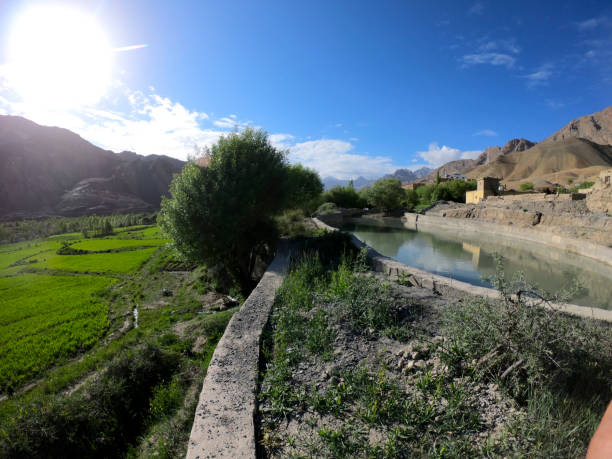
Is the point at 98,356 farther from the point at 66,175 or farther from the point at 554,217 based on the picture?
the point at 66,175

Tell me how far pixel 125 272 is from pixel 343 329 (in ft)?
52.1

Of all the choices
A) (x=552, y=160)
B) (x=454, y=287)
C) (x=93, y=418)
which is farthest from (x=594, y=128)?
(x=93, y=418)

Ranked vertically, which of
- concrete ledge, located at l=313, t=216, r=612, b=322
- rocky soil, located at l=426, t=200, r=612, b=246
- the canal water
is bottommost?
the canal water

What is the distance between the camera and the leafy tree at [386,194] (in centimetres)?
4725

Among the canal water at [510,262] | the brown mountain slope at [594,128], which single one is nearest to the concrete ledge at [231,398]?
the canal water at [510,262]

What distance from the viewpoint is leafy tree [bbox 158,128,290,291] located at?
30.9 ft

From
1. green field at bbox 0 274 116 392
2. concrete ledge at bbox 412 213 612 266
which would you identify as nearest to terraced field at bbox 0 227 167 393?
green field at bbox 0 274 116 392

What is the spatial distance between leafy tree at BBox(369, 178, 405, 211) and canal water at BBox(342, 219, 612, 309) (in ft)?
81.0

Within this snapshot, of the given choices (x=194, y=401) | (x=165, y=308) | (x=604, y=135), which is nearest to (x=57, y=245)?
(x=165, y=308)

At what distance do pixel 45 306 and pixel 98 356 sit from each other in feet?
16.2

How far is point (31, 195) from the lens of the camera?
5109 centimetres

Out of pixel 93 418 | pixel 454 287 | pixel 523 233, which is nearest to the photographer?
pixel 93 418

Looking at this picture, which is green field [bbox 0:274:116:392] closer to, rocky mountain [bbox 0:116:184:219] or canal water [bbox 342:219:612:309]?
canal water [bbox 342:219:612:309]

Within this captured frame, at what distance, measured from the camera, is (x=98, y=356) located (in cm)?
610
